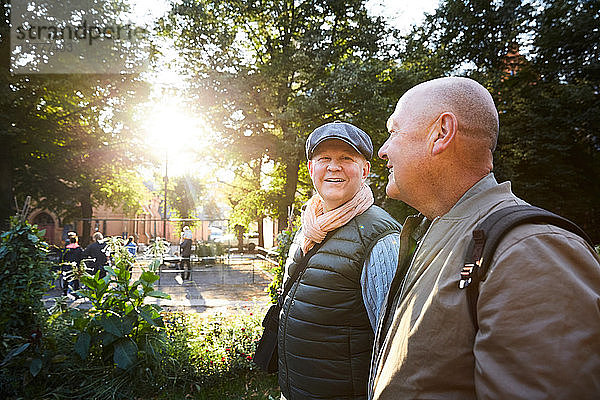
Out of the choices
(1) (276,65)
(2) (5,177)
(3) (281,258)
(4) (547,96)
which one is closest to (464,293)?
(3) (281,258)

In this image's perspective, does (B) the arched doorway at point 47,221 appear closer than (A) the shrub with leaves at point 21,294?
No

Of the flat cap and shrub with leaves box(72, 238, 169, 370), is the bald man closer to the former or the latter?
the flat cap

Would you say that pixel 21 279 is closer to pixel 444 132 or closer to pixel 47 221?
pixel 444 132

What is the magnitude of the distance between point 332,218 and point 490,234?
1306 mm

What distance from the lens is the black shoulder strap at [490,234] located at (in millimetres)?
873

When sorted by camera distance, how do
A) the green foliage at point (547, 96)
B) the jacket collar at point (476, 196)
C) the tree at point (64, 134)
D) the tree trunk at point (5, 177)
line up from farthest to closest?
the green foliage at point (547, 96)
the tree trunk at point (5, 177)
the tree at point (64, 134)
the jacket collar at point (476, 196)

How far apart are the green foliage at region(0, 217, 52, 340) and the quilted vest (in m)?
3.97

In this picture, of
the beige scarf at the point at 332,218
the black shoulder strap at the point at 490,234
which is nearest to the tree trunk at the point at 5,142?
the beige scarf at the point at 332,218

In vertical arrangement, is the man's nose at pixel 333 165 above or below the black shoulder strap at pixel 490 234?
above

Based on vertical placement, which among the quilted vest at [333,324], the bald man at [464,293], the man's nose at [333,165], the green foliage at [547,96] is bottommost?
the quilted vest at [333,324]

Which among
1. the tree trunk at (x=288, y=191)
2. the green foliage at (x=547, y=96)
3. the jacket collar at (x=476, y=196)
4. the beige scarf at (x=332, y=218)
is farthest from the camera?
the tree trunk at (x=288, y=191)

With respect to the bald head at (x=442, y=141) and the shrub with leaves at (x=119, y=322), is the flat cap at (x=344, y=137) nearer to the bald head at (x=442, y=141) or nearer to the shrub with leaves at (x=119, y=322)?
the bald head at (x=442, y=141)

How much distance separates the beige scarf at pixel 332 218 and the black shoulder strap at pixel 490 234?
1.23 meters

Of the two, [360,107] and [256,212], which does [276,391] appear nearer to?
[360,107]
